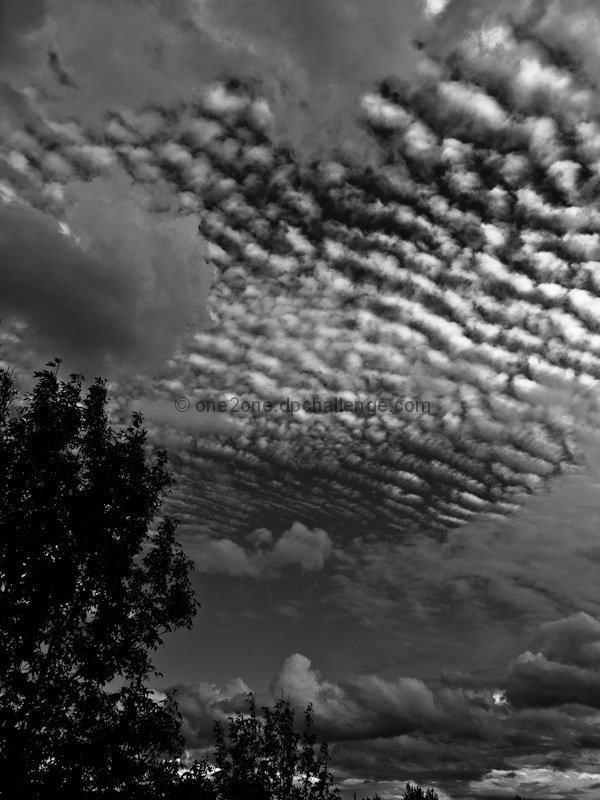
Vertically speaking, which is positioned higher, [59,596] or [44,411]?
[44,411]

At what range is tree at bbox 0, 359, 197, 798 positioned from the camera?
1667 centimetres

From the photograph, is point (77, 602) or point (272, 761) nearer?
point (77, 602)

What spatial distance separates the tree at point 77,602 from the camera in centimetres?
1667

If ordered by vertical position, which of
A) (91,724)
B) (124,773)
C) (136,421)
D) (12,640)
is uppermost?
(136,421)

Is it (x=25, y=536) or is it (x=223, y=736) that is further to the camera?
(x=223, y=736)

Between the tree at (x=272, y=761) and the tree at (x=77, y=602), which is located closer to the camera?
the tree at (x=77, y=602)

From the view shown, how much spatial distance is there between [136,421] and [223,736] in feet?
97.2

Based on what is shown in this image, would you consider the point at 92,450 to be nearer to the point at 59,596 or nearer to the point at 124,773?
the point at 59,596

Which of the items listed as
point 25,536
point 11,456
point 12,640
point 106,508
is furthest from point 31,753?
point 11,456

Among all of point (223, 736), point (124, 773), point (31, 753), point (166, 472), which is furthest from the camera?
point (223, 736)

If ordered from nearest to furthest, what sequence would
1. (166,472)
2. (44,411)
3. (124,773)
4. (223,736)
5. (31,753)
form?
(31,753), (124,773), (44,411), (166,472), (223,736)

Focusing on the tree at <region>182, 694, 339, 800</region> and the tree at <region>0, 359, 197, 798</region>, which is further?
the tree at <region>182, 694, 339, 800</region>

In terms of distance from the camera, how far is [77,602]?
1841cm

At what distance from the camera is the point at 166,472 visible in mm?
21672
